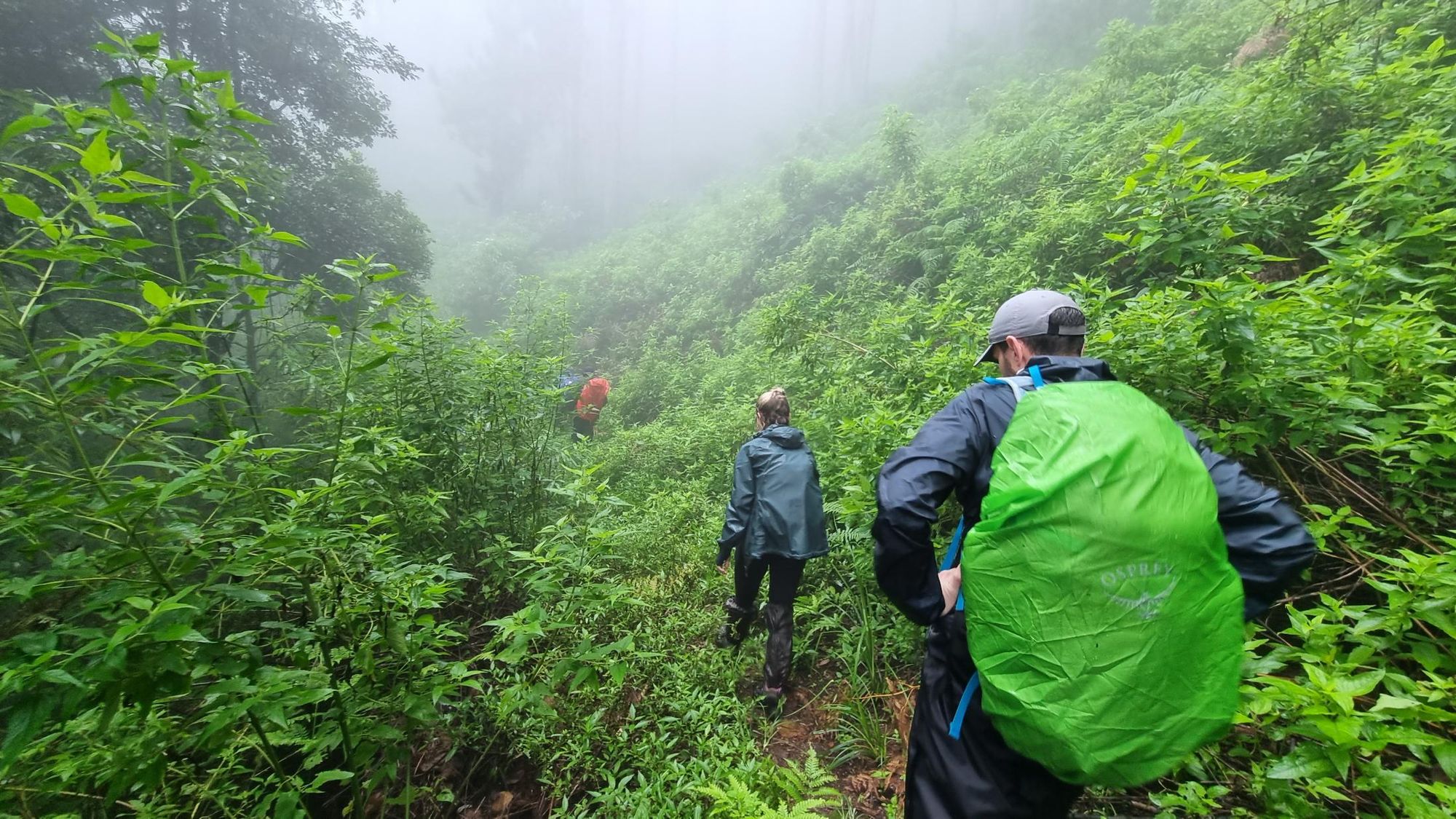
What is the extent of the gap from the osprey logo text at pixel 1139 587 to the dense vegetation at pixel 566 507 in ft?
2.05

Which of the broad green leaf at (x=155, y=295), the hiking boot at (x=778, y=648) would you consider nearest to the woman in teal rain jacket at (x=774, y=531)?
the hiking boot at (x=778, y=648)

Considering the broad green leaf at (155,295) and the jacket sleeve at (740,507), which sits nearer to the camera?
the broad green leaf at (155,295)

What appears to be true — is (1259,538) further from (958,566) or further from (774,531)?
(774,531)

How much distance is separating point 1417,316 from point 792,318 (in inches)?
146

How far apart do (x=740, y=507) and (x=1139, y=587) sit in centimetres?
250

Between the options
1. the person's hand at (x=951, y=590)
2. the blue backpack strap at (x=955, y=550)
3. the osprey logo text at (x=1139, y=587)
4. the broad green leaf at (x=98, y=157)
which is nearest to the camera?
the osprey logo text at (x=1139, y=587)

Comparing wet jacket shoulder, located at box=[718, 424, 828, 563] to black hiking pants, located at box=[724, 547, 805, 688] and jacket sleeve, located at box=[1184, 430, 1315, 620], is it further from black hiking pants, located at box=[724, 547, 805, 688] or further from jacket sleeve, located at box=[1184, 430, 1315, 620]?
jacket sleeve, located at box=[1184, 430, 1315, 620]

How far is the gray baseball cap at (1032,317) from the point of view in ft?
5.50

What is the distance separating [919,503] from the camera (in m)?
1.42

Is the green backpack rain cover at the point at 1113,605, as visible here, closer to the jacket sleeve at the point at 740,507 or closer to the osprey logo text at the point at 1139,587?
the osprey logo text at the point at 1139,587

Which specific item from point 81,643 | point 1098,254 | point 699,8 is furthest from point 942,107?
point 699,8

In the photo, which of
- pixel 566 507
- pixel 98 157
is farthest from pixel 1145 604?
pixel 566 507

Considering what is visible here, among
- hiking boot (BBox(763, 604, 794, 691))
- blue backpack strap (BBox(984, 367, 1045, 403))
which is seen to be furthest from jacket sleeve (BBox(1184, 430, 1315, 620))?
hiking boot (BBox(763, 604, 794, 691))

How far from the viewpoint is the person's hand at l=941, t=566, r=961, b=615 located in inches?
59.1
